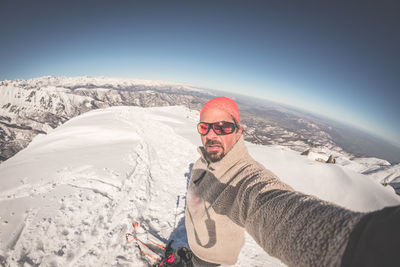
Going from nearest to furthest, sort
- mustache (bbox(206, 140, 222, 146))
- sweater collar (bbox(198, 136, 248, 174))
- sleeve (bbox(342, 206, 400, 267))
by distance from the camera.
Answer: sleeve (bbox(342, 206, 400, 267)) < sweater collar (bbox(198, 136, 248, 174)) < mustache (bbox(206, 140, 222, 146))

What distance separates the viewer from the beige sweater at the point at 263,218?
732mm

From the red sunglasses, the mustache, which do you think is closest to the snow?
the mustache

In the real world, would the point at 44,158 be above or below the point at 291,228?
below

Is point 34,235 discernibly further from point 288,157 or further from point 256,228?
point 288,157

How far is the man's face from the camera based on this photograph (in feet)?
8.63

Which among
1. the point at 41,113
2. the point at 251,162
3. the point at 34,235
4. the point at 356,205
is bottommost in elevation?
the point at 41,113

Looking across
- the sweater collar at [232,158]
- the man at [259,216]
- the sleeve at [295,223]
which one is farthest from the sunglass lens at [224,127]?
the sleeve at [295,223]

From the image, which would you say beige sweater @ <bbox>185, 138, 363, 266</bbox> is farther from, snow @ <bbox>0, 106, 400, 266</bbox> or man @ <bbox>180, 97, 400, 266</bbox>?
snow @ <bbox>0, 106, 400, 266</bbox>

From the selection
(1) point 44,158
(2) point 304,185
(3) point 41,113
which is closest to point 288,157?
(2) point 304,185

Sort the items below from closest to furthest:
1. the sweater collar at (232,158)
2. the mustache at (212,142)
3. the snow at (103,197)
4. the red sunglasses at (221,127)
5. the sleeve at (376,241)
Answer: the sleeve at (376,241), the sweater collar at (232,158), the mustache at (212,142), the red sunglasses at (221,127), the snow at (103,197)

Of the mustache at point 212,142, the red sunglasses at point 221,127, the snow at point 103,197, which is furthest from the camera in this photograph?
the snow at point 103,197

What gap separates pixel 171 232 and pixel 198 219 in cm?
312

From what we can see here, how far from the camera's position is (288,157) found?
10.5 metres

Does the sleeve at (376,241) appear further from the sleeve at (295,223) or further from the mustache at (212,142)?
the mustache at (212,142)
